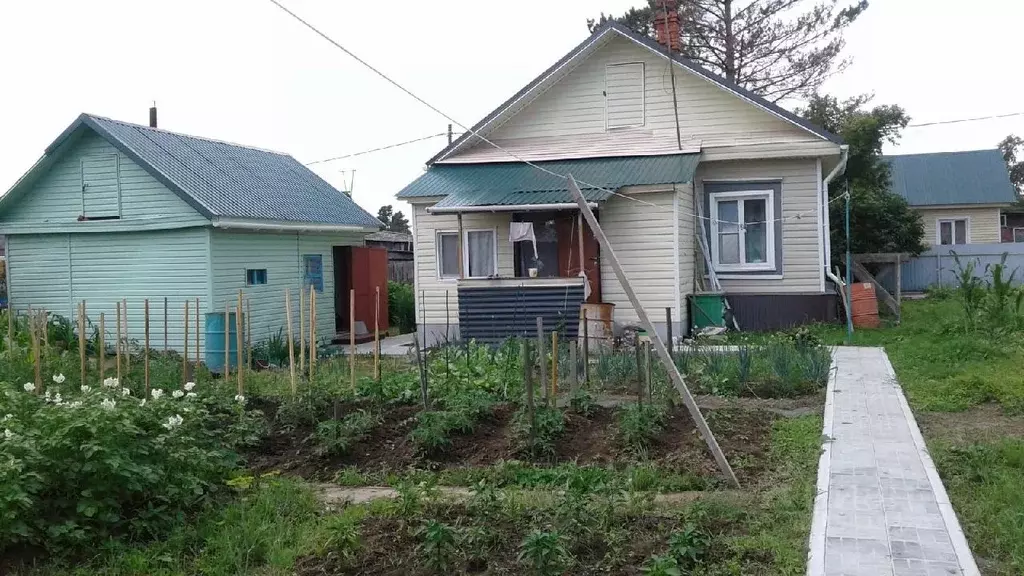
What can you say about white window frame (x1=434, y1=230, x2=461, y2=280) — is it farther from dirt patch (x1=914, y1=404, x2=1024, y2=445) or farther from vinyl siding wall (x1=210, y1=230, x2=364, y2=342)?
dirt patch (x1=914, y1=404, x2=1024, y2=445)

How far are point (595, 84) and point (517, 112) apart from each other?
5.37 feet

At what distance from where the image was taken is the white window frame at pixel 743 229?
16531 millimetres

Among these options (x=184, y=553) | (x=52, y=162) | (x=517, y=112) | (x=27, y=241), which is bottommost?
(x=184, y=553)

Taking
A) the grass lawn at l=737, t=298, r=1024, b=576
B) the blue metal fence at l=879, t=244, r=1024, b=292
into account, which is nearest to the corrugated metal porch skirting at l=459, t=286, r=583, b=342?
the grass lawn at l=737, t=298, r=1024, b=576

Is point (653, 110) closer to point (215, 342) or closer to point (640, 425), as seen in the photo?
point (215, 342)

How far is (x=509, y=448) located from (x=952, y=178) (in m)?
34.5

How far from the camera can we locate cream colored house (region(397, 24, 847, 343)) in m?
15.4

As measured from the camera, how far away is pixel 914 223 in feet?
82.2

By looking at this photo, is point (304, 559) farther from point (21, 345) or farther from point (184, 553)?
point (21, 345)

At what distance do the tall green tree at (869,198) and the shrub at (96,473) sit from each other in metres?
19.5

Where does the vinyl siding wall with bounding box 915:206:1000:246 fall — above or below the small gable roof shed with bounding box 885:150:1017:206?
below

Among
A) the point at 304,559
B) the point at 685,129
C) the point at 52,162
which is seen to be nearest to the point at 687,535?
the point at 304,559

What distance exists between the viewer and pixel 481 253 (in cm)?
1673

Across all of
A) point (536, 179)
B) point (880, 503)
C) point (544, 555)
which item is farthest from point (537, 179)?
point (544, 555)
